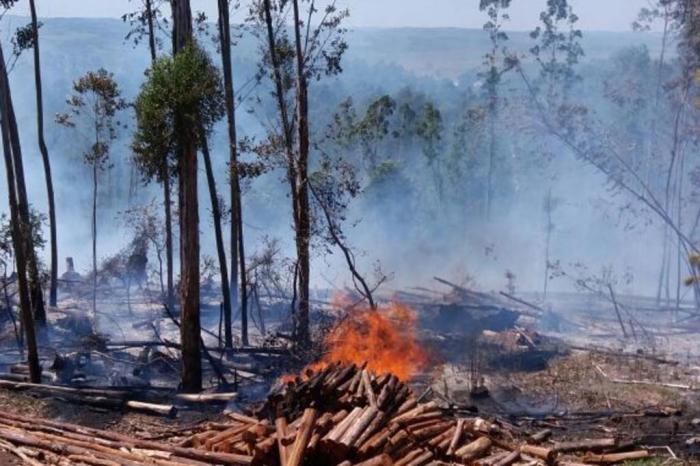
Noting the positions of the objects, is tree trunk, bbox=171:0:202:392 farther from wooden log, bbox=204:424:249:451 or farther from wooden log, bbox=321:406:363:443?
wooden log, bbox=321:406:363:443

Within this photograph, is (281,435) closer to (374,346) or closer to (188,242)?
(188,242)

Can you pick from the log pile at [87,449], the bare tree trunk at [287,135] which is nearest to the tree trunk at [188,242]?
the bare tree trunk at [287,135]

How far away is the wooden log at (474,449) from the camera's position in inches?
392

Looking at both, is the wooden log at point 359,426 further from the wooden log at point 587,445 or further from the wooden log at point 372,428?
the wooden log at point 587,445

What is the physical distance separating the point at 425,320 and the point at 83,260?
25350 mm

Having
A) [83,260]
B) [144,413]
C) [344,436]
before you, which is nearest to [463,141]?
[83,260]

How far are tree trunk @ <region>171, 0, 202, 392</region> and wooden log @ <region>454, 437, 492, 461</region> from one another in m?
7.28

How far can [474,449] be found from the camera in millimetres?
10164

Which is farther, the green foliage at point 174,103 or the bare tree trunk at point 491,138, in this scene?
the bare tree trunk at point 491,138

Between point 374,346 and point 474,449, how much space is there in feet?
25.2

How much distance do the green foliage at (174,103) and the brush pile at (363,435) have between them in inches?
236

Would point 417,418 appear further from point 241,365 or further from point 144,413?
point 241,365

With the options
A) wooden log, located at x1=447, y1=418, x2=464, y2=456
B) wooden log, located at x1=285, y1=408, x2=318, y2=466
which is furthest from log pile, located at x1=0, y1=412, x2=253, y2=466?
wooden log, located at x1=447, y1=418, x2=464, y2=456

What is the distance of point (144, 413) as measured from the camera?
13727mm
